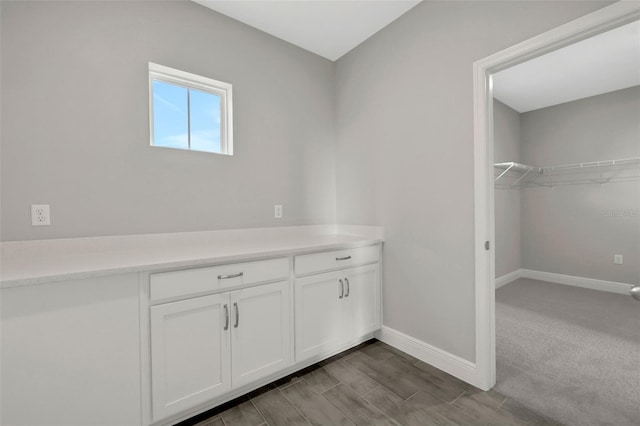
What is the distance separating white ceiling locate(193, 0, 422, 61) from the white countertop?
1.71 metres

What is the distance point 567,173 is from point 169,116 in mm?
5090

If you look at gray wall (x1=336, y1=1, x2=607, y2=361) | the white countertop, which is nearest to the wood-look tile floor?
gray wall (x1=336, y1=1, x2=607, y2=361)

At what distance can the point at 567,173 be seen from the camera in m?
3.90

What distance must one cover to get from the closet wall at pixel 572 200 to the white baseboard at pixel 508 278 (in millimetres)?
83

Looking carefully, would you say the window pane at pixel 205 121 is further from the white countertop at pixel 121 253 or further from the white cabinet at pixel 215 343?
the white cabinet at pixel 215 343

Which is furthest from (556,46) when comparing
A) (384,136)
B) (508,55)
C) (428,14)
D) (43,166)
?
(43,166)

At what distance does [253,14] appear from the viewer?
2.11m

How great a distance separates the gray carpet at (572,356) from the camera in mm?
1509

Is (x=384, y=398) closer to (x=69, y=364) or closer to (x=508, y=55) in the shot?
(x=69, y=364)

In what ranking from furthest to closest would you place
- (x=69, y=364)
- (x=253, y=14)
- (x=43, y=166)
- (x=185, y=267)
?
(x=253, y=14) < (x=43, y=166) < (x=185, y=267) < (x=69, y=364)

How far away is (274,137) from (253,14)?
0.94m

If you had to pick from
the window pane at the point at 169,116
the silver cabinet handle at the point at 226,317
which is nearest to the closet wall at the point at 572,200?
Answer: the silver cabinet handle at the point at 226,317

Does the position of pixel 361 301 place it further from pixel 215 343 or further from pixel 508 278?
pixel 508 278

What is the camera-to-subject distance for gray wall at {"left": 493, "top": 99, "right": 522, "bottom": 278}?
383cm
